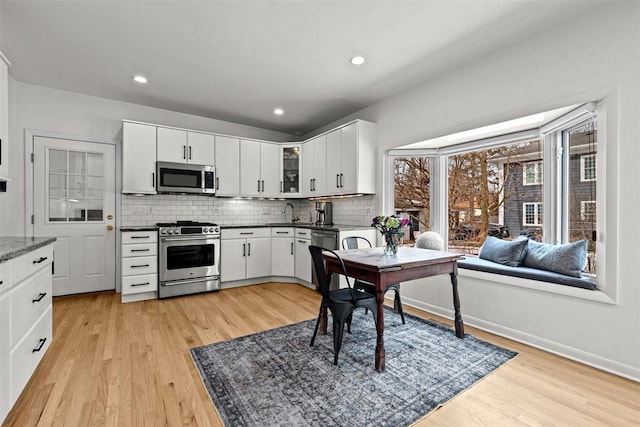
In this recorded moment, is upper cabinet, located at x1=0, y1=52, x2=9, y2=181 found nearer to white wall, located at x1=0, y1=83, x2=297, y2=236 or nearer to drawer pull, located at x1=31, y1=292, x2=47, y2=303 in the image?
drawer pull, located at x1=31, y1=292, x2=47, y2=303

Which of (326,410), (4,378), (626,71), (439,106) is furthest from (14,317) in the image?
(626,71)

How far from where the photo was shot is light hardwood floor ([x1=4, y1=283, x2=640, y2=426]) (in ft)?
5.50

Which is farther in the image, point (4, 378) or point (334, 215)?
point (334, 215)

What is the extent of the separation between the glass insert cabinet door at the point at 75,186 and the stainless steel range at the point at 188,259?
102 cm

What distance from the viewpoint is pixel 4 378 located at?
1526 millimetres

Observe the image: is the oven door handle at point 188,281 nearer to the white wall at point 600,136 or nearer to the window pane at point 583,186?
the white wall at point 600,136

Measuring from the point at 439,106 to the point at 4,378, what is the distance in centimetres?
396

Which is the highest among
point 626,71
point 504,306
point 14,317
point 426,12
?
point 426,12

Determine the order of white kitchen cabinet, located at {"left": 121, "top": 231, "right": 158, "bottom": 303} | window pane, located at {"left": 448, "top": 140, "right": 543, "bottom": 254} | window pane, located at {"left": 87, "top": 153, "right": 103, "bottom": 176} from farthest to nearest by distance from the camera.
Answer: window pane, located at {"left": 87, "top": 153, "right": 103, "bottom": 176} < white kitchen cabinet, located at {"left": 121, "top": 231, "right": 158, "bottom": 303} < window pane, located at {"left": 448, "top": 140, "right": 543, "bottom": 254}

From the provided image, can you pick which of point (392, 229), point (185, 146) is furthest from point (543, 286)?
point (185, 146)

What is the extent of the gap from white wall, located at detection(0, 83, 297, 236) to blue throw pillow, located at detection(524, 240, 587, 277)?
4901 mm

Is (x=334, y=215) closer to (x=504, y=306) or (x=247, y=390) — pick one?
(x=504, y=306)

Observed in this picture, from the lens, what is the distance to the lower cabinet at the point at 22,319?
1.54 meters

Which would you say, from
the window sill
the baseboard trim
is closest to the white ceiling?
the window sill
